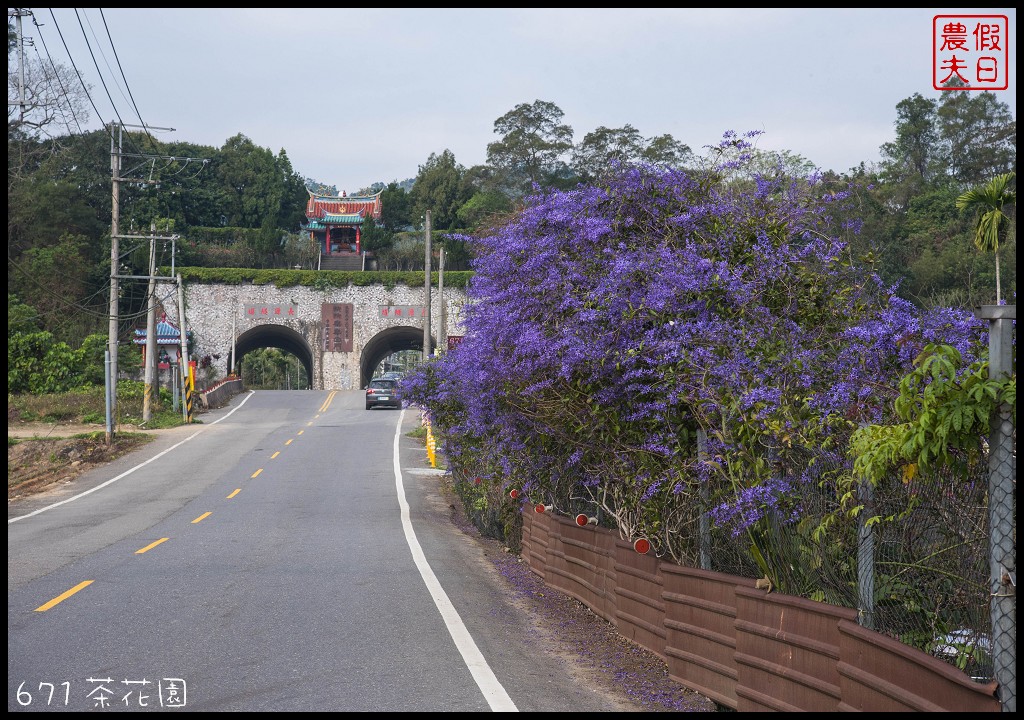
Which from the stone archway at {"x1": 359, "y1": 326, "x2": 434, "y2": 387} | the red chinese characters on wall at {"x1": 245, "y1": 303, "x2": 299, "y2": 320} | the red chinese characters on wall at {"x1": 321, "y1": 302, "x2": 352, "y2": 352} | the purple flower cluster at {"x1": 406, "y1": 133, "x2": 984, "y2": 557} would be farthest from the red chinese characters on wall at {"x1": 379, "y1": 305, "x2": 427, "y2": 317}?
the purple flower cluster at {"x1": 406, "y1": 133, "x2": 984, "y2": 557}

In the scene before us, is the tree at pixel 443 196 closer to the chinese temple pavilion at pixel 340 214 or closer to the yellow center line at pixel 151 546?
the chinese temple pavilion at pixel 340 214

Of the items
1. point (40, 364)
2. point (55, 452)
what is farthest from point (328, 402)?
point (55, 452)

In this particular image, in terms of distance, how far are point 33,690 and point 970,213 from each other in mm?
51767

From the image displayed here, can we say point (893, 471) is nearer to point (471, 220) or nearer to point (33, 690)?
point (33, 690)

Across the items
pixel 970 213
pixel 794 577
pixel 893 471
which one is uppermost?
pixel 970 213

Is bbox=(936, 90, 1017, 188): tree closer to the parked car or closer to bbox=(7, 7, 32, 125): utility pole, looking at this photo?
the parked car

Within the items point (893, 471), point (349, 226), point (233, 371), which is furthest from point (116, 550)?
point (349, 226)

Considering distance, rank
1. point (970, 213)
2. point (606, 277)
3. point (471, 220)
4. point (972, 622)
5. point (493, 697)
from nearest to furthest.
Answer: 1. point (972, 622)
2. point (493, 697)
3. point (606, 277)
4. point (970, 213)
5. point (471, 220)

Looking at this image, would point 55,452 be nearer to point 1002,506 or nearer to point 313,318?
point 1002,506

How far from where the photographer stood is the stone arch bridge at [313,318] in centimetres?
6612

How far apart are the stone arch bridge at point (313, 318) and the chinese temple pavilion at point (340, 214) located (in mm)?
12620

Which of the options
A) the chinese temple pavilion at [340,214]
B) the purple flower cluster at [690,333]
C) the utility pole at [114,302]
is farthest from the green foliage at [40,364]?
the purple flower cluster at [690,333]

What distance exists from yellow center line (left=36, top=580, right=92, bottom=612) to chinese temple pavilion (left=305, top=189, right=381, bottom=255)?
2732 inches

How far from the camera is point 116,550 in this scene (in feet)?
47.8
